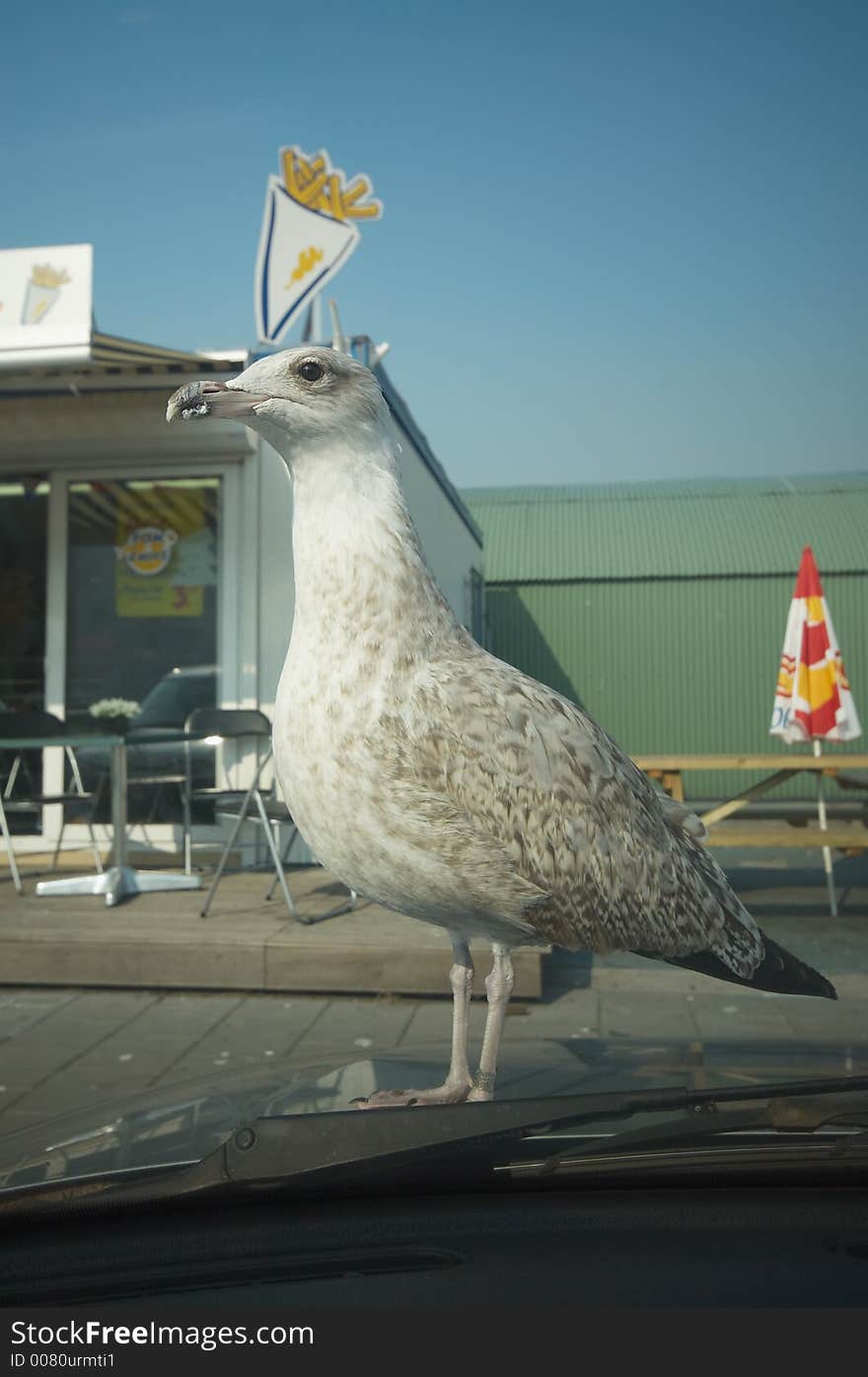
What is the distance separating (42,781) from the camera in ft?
27.8

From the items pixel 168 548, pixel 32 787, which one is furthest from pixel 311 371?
pixel 32 787

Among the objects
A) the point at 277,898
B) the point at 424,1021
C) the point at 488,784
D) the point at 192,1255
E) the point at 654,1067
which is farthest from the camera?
the point at 277,898

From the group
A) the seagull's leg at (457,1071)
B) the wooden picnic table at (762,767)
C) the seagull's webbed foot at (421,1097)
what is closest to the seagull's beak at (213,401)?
the seagull's leg at (457,1071)

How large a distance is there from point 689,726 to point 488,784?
18081 mm

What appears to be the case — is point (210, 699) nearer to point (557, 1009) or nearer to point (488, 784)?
point (557, 1009)

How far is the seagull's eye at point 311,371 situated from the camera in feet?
4.56

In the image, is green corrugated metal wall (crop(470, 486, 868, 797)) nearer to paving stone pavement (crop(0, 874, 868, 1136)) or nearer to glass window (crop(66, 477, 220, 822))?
glass window (crop(66, 477, 220, 822))

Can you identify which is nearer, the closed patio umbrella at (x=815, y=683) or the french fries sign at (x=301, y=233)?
the closed patio umbrella at (x=815, y=683)

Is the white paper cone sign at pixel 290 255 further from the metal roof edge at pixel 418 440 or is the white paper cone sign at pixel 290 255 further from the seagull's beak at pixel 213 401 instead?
the seagull's beak at pixel 213 401

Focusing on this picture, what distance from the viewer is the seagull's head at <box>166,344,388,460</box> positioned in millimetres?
1344

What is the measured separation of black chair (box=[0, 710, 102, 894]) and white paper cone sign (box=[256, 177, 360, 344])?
320cm

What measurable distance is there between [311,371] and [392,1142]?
0.95 m

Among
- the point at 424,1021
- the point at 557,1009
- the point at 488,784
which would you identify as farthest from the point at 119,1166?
the point at 557,1009

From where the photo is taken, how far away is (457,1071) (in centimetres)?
154
